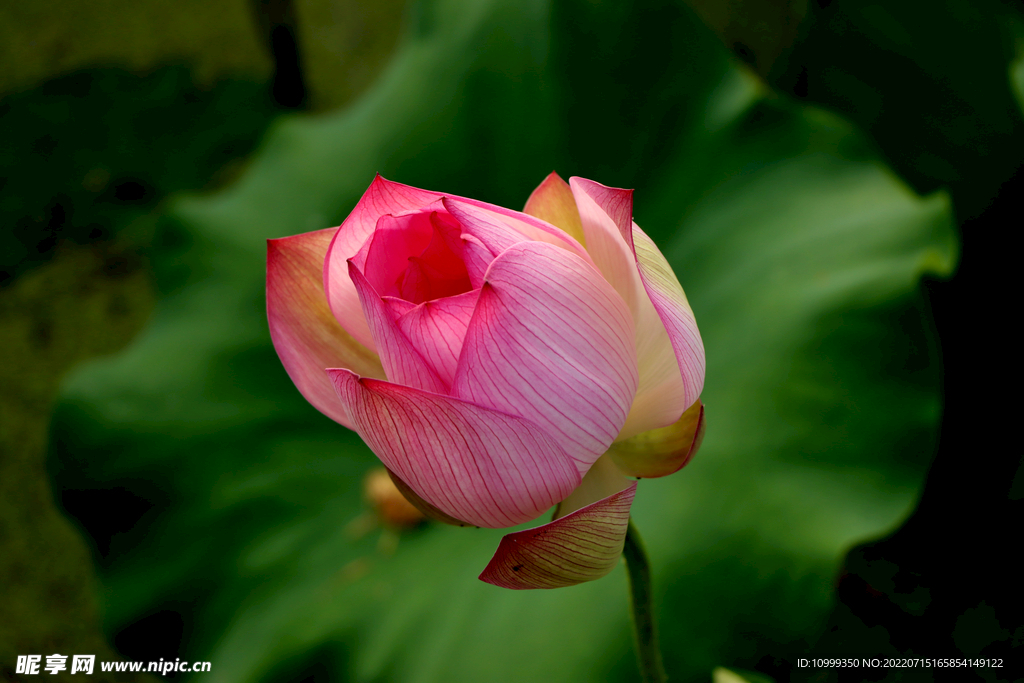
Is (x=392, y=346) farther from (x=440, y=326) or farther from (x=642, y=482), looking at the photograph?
(x=642, y=482)

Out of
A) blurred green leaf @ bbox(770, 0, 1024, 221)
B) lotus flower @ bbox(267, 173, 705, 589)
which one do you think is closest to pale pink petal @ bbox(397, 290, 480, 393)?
lotus flower @ bbox(267, 173, 705, 589)

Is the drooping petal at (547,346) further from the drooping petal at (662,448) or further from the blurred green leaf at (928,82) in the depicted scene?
the blurred green leaf at (928,82)

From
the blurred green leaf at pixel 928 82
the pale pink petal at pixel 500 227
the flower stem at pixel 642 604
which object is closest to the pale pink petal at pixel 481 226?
the pale pink petal at pixel 500 227

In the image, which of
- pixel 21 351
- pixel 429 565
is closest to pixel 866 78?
pixel 429 565

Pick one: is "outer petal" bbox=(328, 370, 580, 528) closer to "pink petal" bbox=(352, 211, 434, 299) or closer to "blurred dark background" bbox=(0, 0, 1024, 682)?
"pink petal" bbox=(352, 211, 434, 299)

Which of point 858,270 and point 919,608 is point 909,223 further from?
point 919,608

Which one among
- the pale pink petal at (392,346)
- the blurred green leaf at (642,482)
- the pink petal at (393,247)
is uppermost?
the pink petal at (393,247)
